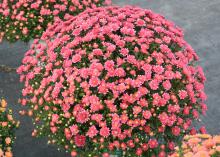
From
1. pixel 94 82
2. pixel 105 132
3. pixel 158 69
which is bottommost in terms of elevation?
pixel 105 132

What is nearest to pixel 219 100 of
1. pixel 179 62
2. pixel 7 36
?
pixel 179 62

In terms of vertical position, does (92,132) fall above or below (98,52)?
below

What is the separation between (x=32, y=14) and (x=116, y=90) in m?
4.01

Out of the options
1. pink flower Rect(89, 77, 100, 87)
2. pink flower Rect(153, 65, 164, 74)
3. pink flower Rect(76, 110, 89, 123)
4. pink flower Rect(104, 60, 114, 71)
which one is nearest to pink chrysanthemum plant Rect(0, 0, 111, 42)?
pink flower Rect(104, 60, 114, 71)

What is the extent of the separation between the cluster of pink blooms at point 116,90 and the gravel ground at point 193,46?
2.29 m

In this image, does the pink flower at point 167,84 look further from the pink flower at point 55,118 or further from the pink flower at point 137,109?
the pink flower at point 55,118

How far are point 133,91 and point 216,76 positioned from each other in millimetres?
5437

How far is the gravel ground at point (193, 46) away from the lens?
9.56 meters

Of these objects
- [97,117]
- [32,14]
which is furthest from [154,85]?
[32,14]

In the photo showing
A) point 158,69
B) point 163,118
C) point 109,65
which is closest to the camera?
point 163,118

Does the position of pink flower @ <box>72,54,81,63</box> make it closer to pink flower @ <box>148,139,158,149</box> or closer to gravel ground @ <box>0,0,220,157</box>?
pink flower @ <box>148,139,158,149</box>

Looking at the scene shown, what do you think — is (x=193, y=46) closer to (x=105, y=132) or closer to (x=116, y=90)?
(x=116, y=90)

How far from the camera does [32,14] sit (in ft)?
31.7

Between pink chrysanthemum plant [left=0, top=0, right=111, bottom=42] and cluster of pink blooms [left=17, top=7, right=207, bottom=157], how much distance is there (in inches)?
86.3
